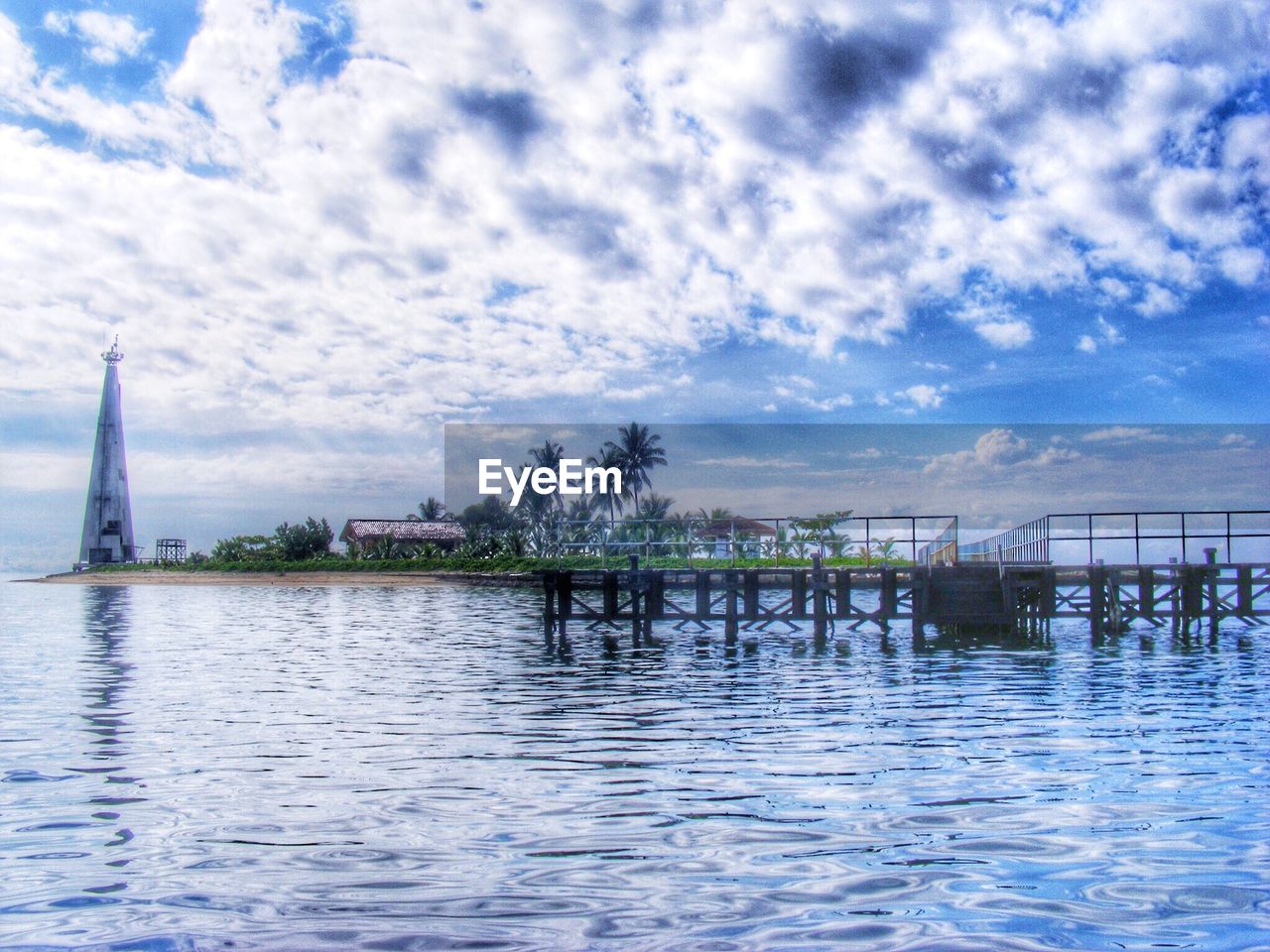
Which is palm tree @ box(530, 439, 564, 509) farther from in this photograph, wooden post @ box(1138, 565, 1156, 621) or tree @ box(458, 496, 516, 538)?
wooden post @ box(1138, 565, 1156, 621)

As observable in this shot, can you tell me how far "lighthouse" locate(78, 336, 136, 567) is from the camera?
111125 millimetres

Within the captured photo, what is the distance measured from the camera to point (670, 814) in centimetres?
995

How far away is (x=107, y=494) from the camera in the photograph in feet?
366

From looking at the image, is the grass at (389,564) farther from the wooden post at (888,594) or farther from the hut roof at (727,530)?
the wooden post at (888,594)

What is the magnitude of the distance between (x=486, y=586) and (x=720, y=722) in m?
63.9

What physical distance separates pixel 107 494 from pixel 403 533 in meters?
31.1

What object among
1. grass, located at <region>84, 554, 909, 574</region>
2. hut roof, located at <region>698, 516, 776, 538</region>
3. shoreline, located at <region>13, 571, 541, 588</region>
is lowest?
shoreline, located at <region>13, 571, 541, 588</region>

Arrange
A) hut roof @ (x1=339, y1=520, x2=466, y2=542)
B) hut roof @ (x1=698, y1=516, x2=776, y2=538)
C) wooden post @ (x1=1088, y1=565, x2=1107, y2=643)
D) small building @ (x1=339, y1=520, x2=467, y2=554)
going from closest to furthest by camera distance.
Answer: wooden post @ (x1=1088, y1=565, x2=1107, y2=643)
hut roof @ (x1=698, y1=516, x2=776, y2=538)
small building @ (x1=339, y1=520, x2=467, y2=554)
hut roof @ (x1=339, y1=520, x2=466, y2=542)

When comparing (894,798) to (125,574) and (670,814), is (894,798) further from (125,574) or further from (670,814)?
(125,574)

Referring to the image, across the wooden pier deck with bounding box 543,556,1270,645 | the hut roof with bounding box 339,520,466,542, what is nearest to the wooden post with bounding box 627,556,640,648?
the wooden pier deck with bounding box 543,556,1270,645

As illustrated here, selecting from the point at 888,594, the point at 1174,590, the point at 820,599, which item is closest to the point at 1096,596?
the point at 1174,590

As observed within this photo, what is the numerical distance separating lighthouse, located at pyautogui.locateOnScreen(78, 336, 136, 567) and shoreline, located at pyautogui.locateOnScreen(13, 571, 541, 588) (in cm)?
302

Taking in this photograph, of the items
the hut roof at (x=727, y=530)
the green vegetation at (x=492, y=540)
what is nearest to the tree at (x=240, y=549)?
the green vegetation at (x=492, y=540)

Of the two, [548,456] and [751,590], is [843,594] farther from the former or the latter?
[548,456]
